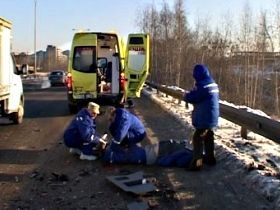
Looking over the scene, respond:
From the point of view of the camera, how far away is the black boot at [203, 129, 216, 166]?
861cm

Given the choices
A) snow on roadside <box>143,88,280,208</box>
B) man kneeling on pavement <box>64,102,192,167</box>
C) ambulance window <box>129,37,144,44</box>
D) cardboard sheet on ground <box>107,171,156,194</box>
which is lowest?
cardboard sheet on ground <box>107,171,156,194</box>

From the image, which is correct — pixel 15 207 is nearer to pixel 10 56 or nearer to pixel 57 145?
pixel 57 145

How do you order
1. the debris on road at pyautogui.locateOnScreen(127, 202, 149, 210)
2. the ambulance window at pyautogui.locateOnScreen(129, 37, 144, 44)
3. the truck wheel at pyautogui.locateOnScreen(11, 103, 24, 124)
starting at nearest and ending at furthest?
the debris on road at pyautogui.locateOnScreen(127, 202, 149, 210)
the truck wheel at pyautogui.locateOnScreen(11, 103, 24, 124)
the ambulance window at pyautogui.locateOnScreen(129, 37, 144, 44)

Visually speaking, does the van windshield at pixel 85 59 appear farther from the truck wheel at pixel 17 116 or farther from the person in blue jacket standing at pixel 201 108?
the person in blue jacket standing at pixel 201 108

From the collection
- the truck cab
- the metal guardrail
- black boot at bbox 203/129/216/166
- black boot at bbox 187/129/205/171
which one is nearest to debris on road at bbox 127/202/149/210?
black boot at bbox 187/129/205/171

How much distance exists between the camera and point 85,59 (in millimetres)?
18156

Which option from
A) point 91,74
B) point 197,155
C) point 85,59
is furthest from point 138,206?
point 85,59

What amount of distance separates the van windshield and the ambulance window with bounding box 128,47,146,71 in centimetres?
526

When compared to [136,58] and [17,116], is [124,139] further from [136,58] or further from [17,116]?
[136,58]

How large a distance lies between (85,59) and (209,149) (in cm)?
1024

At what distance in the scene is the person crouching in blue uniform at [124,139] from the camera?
28.5 feet

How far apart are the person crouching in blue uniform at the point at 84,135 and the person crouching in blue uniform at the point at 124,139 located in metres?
0.35

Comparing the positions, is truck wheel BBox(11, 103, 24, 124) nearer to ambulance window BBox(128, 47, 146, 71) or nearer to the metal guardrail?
the metal guardrail

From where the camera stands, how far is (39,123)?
50.0 ft
